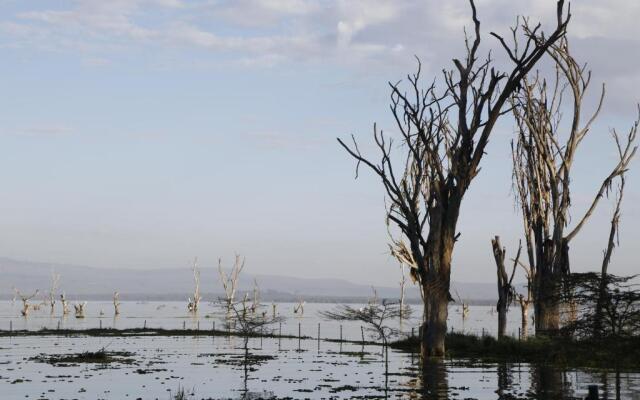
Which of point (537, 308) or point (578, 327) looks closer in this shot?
point (578, 327)

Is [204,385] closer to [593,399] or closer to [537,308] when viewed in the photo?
[593,399]

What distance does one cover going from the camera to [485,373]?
43188mm

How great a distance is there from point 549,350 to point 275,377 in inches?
581

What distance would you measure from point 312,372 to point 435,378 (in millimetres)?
6754

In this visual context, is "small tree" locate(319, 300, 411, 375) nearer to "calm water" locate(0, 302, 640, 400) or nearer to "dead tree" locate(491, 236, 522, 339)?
"calm water" locate(0, 302, 640, 400)

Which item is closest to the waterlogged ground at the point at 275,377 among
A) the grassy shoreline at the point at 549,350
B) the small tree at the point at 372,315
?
the grassy shoreline at the point at 549,350

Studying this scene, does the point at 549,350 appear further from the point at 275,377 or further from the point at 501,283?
the point at 501,283

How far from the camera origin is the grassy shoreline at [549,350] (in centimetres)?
2780

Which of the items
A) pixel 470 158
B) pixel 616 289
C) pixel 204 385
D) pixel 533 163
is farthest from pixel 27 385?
pixel 533 163

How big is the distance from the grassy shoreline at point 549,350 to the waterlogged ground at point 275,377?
97 cm

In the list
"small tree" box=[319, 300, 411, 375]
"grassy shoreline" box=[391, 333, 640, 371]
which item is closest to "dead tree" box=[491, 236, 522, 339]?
"grassy shoreline" box=[391, 333, 640, 371]

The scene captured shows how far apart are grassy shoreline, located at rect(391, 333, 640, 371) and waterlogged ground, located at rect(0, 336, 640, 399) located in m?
0.97

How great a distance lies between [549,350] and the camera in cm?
3014

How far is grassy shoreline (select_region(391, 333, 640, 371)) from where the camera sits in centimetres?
2780
